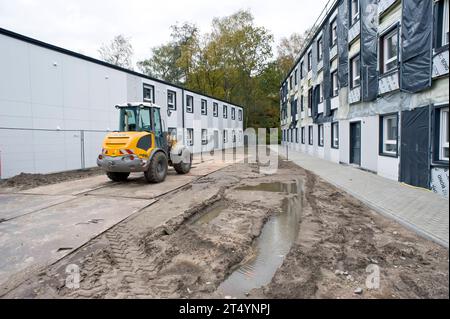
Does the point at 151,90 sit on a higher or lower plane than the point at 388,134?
higher

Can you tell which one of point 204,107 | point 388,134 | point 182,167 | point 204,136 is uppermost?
point 204,107

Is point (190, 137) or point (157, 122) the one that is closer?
point (157, 122)

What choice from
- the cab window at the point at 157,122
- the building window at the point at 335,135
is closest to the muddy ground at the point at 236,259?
the cab window at the point at 157,122

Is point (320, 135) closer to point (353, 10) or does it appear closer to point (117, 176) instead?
point (353, 10)

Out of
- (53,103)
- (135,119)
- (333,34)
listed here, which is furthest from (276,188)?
(333,34)

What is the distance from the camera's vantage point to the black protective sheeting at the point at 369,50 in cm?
1093

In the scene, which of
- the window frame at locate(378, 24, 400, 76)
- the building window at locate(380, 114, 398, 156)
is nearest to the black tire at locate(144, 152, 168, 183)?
the building window at locate(380, 114, 398, 156)

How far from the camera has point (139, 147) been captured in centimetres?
937

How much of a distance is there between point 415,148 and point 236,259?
7.17m

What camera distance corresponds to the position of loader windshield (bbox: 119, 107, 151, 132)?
10305 mm

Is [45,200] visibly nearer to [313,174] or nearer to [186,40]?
[313,174]

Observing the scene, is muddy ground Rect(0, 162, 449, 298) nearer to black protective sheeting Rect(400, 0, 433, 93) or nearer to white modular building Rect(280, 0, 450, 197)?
white modular building Rect(280, 0, 450, 197)

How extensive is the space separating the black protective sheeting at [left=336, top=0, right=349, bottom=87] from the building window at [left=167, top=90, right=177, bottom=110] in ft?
43.1

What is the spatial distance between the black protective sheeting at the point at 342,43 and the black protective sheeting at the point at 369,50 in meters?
2.19
